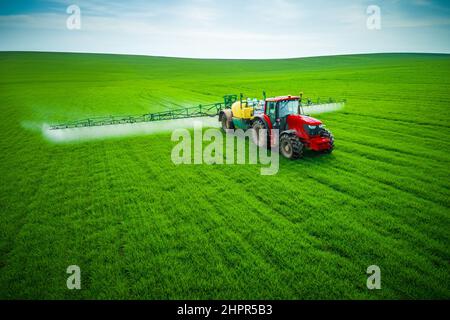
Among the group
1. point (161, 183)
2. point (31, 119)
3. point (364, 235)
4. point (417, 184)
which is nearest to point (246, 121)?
point (161, 183)

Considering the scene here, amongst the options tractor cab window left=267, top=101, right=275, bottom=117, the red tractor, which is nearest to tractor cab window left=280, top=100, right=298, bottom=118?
the red tractor


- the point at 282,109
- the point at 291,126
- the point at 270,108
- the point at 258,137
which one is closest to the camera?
the point at 291,126

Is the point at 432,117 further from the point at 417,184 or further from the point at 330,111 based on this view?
the point at 417,184

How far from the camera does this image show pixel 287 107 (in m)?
11.6

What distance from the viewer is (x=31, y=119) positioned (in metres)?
21.1

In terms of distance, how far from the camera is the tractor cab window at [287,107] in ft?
37.8

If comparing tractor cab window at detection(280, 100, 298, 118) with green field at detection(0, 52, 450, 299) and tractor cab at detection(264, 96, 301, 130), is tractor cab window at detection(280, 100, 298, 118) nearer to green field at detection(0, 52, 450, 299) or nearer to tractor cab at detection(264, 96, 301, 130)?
tractor cab at detection(264, 96, 301, 130)

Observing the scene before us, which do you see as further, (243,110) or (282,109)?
(243,110)

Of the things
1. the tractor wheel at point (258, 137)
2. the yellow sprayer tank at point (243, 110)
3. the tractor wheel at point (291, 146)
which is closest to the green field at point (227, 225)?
the tractor wheel at point (291, 146)

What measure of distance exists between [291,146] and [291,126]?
45.9 inches

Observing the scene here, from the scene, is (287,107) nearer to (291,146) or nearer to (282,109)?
(282,109)

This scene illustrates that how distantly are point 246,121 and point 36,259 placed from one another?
10390 millimetres

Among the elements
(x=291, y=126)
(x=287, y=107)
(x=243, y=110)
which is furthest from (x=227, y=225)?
(x=243, y=110)

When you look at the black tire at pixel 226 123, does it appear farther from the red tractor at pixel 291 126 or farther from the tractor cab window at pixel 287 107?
the tractor cab window at pixel 287 107
